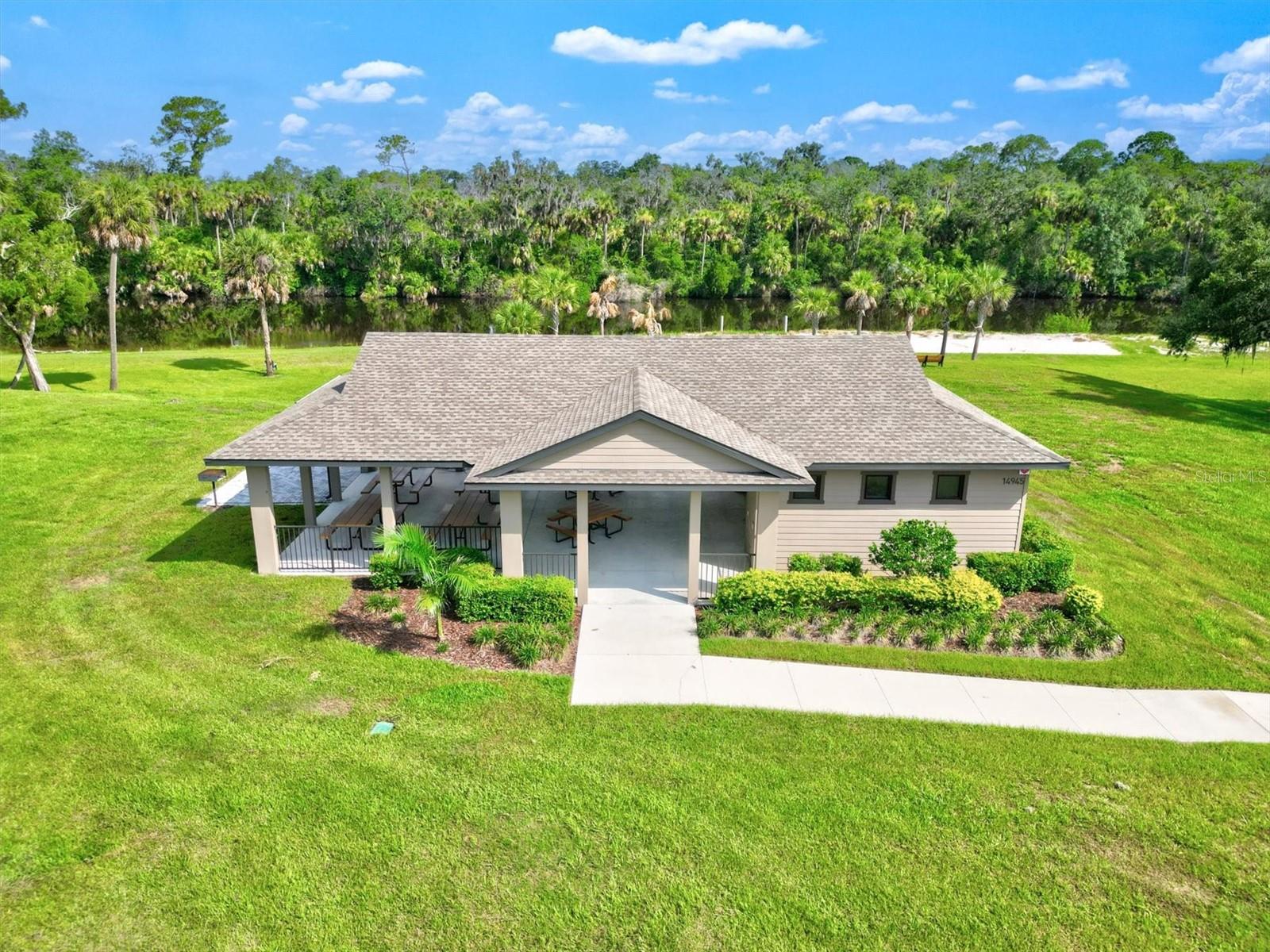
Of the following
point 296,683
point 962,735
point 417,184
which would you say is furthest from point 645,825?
point 417,184

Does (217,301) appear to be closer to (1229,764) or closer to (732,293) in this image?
(732,293)

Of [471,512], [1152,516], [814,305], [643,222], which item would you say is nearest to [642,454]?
[471,512]

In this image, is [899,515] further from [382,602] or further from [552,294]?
[552,294]

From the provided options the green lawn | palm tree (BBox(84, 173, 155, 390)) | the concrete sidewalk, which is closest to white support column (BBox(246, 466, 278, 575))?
the green lawn

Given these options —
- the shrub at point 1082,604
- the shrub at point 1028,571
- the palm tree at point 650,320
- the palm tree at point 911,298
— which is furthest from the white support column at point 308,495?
the palm tree at point 911,298

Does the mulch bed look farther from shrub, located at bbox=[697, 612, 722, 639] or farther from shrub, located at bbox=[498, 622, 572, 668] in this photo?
shrub, located at bbox=[697, 612, 722, 639]

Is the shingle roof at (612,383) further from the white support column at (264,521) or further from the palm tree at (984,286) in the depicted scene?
the palm tree at (984,286)

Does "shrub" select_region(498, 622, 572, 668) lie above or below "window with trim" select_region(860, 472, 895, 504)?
below
